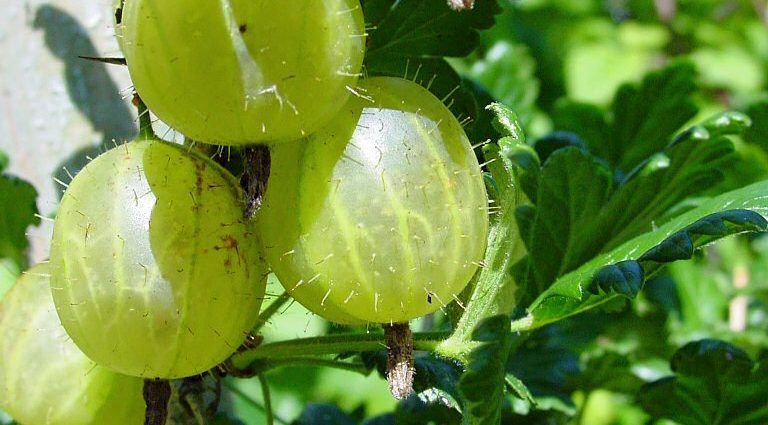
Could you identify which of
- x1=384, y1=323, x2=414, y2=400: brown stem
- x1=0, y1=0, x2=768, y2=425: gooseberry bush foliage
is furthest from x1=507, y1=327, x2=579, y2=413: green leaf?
x1=384, y1=323, x2=414, y2=400: brown stem

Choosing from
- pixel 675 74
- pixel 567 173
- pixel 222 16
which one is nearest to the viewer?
pixel 222 16

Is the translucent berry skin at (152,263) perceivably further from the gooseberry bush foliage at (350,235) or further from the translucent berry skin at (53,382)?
the translucent berry skin at (53,382)

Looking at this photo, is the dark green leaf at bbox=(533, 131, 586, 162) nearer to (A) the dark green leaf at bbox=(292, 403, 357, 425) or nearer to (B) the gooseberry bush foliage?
(B) the gooseberry bush foliage

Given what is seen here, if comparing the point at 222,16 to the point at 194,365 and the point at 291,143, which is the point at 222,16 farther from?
the point at 194,365

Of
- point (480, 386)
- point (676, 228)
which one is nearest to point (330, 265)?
point (480, 386)

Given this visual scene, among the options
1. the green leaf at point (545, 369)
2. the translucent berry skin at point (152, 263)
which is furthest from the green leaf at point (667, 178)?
the translucent berry skin at point (152, 263)

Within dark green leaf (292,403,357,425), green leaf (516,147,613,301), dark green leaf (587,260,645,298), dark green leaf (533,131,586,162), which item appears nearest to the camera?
dark green leaf (587,260,645,298)

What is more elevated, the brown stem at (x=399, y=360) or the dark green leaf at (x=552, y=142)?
the brown stem at (x=399, y=360)
